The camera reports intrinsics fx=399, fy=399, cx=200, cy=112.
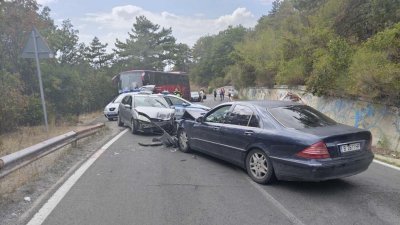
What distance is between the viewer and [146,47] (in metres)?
74.0

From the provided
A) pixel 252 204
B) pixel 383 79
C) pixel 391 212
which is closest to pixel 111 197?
pixel 252 204

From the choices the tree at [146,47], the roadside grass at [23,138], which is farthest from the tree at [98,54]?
the roadside grass at [23,138]

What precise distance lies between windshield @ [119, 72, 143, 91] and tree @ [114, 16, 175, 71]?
3957 cm

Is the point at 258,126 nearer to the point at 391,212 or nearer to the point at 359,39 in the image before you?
the point at 391,212

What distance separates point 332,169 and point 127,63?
223 ft

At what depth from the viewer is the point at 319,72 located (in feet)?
50.8

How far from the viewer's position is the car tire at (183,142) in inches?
381

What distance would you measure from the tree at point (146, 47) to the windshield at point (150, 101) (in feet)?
183

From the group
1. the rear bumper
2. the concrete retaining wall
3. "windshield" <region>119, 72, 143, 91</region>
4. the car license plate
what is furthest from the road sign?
"windshield" <region>119, 72, 143, 91</region>

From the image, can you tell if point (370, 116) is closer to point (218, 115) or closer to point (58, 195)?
point (218, 115)

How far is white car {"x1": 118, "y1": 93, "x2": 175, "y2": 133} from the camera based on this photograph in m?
12.8

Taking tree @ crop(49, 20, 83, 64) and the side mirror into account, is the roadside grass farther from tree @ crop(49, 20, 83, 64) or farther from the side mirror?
tree @ crop(49, 20, 83, 64)

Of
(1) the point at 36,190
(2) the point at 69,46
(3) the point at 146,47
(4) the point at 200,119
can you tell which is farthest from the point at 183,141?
(3) the point at 146,47

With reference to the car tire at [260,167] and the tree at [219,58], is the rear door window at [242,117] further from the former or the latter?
the tree at [219,58]
